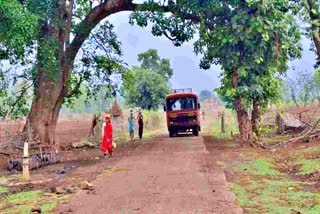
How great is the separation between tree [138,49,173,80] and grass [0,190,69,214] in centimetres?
4670

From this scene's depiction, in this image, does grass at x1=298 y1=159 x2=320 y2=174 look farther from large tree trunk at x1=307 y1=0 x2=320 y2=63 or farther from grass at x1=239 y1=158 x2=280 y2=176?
large tree trunk at x1=307 y1=0 x2=320 y2=63

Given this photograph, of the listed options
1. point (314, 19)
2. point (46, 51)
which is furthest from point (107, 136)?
point (314, 19)

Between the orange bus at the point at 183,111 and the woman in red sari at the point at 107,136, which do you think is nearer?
the woman in red sari at the point at 107,136

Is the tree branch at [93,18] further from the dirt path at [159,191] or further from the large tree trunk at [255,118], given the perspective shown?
the dirt path at [159,191]

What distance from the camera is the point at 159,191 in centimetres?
955

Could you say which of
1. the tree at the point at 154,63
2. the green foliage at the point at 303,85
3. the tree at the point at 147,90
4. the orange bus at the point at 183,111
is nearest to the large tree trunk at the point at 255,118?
the orange bus at the point at 183,111

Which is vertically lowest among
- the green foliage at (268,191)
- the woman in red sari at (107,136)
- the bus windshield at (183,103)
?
the green foliage at (268,191)

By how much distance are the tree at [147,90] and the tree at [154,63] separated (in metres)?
5.75

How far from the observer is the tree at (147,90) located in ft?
161

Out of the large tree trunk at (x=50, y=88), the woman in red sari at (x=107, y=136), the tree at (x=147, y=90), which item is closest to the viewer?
the woman in red sari at (x=107, y=136)

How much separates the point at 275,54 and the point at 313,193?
10.2 m

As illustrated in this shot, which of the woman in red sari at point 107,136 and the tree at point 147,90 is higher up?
the tree at point 147,90

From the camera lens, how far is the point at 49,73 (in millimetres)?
18609

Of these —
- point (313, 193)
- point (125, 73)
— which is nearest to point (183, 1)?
point (125, 73)
